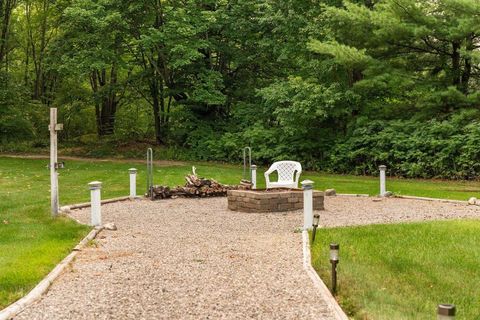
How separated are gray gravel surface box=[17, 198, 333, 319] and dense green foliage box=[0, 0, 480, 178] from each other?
9753 millimetres

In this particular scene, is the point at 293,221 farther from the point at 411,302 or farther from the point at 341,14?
the point at 341,14

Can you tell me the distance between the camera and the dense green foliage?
1681 cm

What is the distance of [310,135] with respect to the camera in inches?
766

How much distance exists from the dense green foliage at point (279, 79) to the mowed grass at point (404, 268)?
928 centimetres

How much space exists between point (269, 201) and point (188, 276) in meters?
4.92

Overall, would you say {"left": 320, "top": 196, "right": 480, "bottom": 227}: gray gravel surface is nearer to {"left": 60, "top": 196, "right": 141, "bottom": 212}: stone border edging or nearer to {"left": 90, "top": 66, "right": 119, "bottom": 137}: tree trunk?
{"left": 60, "top": 196, "right": 141, "bottom": 212}: stone border edging

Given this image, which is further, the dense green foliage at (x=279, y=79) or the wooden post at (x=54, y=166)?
the dense green foliage at (x=279, y=79)

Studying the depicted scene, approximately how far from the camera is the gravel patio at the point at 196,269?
414 centimetres

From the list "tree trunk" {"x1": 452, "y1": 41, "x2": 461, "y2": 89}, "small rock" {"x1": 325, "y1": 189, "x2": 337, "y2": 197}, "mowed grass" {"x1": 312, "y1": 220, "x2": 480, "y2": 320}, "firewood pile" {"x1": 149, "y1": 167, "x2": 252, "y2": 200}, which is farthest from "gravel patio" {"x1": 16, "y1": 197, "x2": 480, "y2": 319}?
"tree trunk" {"x1": 452, "y1": 41, "x2": 461, "y2": 89}

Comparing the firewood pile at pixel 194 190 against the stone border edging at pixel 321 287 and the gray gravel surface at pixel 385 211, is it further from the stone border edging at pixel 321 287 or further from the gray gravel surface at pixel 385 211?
the stone border edging at pixel 321 287

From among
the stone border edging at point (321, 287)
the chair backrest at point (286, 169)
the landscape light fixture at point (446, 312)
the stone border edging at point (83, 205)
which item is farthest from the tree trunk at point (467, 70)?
the landscape light fixture at point (446, 312)

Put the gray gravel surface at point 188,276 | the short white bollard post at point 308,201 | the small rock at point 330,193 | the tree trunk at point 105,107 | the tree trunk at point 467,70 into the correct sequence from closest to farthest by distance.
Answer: the gray gravel surface at point 188,276
the short white bollard post at point 308,201
the small rock at point 330,193
the tree trunk at point 467,70
the tree trunk at point 105,107

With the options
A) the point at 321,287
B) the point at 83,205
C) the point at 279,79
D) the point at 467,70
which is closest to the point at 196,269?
the point at 321,287

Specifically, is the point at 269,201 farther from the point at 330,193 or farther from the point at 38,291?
the point at 38,291
